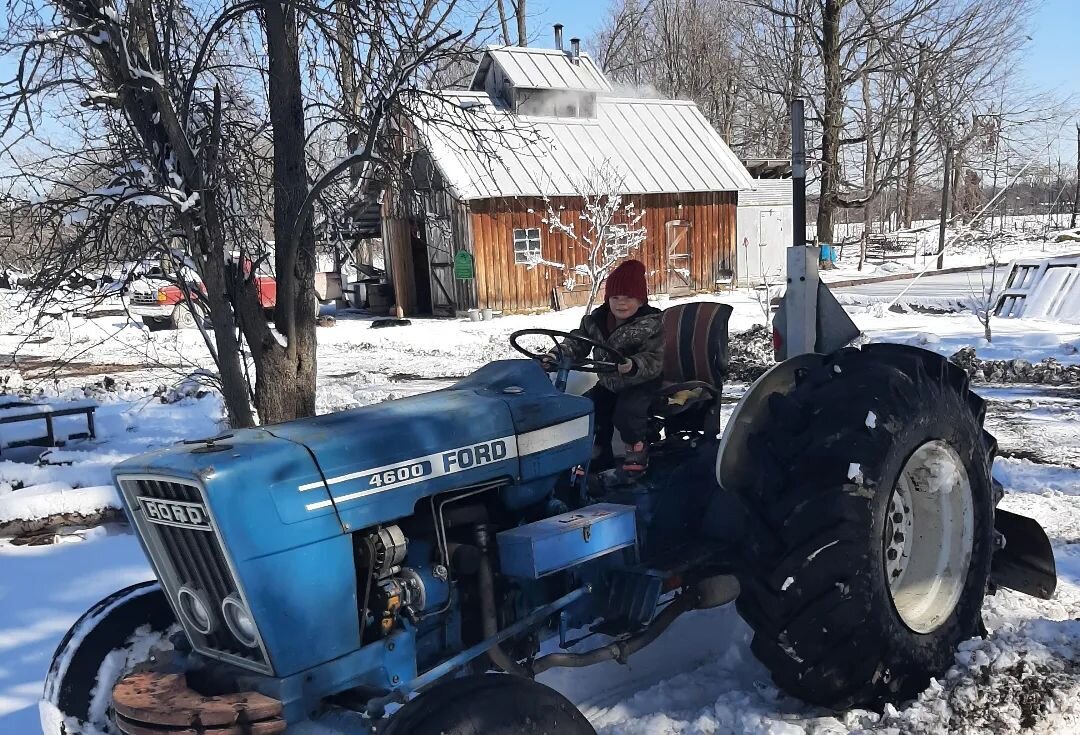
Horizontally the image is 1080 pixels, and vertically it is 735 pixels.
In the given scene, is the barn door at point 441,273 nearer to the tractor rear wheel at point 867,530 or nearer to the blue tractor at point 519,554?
the blue tractor at point 519,554

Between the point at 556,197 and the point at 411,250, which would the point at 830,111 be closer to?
the point at 556,197

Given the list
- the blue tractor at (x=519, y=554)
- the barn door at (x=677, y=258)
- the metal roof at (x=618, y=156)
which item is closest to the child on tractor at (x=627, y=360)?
the blue tractor at (x=519, y=554)

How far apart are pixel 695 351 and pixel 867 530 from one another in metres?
1.45

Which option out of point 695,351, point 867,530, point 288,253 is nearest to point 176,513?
point 867,530

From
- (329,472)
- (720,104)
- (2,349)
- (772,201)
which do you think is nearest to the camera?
(329,472)

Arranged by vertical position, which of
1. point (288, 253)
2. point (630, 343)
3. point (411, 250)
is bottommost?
point (630, 343)

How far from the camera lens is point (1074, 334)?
1170 cm

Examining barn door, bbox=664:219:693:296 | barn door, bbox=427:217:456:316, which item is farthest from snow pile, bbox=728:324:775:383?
barn door, bbox=664:219:693:296

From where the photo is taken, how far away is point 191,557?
258cm

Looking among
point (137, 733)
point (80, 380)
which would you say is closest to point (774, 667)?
point (137, 733)

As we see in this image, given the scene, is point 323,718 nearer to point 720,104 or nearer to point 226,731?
point 226,731

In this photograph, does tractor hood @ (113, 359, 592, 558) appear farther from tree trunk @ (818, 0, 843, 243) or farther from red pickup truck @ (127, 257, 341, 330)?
tree trunk @ (818, 0, 843, 243)

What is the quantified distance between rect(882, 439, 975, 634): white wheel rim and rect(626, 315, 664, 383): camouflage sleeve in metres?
1.06

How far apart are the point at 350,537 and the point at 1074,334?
11.8 m
